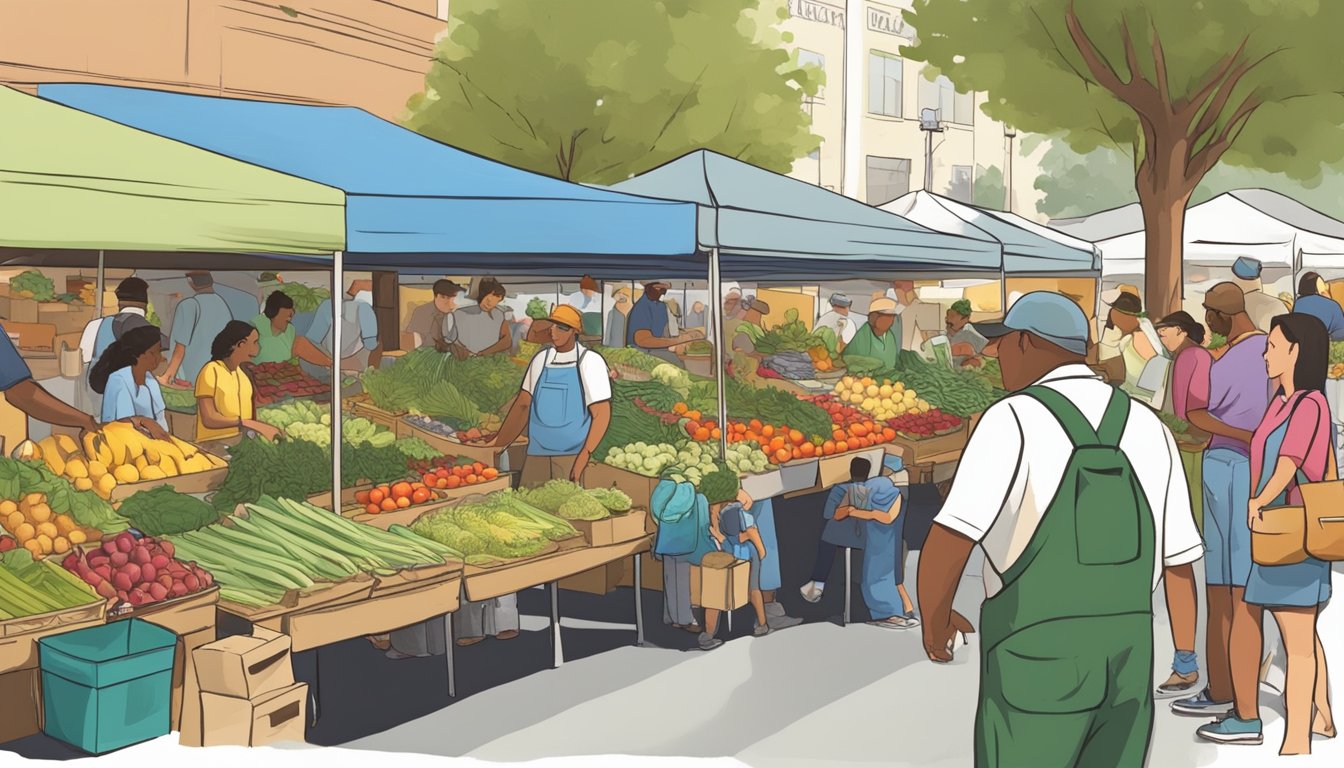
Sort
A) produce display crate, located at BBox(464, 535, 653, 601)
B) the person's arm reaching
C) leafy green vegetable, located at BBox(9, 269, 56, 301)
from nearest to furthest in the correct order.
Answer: the person's arm reaching < produce display crate, located at BBox(464, 535, 653, 601) < leafy green vegetable, located at BBox(9, 269, 56, 301)

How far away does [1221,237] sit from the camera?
15.8m

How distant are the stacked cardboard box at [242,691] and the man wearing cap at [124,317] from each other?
3928mm

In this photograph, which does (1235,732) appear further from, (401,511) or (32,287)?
(32,287)

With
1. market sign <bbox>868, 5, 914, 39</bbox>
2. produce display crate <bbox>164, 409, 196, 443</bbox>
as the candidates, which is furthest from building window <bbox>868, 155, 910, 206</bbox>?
produce display crate <bbox>164, 409, 196, 443</bbox>

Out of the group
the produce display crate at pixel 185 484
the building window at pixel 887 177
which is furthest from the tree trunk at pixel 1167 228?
the building window at pixel 887 177

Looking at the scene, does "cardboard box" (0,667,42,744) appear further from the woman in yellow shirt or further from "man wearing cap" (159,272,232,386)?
"man wearing cap" (159,272,232,386)

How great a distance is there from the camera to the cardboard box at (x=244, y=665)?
450cm

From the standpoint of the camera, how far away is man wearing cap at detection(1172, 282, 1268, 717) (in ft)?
17.7

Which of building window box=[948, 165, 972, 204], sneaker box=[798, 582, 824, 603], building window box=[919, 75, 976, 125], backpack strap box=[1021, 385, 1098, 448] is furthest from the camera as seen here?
building window box=[948, 165, 972, 204]

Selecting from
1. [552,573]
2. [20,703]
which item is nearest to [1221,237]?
[552,573]

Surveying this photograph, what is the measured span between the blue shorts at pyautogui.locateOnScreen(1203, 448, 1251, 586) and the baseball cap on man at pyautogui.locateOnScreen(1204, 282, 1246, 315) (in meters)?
0.73

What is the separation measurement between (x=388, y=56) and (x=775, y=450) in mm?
24357

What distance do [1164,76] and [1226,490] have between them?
38.1 ft

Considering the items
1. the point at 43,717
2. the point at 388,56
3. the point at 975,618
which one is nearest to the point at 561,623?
the point at 975,618
